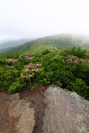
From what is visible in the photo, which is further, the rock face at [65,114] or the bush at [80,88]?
the bush at [80,88]

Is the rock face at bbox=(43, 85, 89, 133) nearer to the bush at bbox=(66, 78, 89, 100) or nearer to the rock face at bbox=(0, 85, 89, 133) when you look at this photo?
the rock face at bbox=(0, 85, 89, 133)

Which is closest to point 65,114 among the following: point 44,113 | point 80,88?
point 44,113

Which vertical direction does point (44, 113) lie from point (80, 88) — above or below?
above

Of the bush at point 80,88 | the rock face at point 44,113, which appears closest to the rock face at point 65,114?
the rock face at point 44,113

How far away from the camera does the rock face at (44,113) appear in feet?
7.62

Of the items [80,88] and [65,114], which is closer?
[65,114]

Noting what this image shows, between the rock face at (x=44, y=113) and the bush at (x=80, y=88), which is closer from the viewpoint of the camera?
the rock face at (x=44, y=113)

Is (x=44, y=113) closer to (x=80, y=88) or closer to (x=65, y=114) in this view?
(x=65, y=114)

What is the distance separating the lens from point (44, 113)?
9.24ft

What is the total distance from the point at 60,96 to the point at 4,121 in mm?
2408

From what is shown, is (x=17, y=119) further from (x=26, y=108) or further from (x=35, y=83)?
(x=35, y=83)

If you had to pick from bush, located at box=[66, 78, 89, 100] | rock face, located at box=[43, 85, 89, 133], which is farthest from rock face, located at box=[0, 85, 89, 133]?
bush, located at box=[66, 78, 89, 100]

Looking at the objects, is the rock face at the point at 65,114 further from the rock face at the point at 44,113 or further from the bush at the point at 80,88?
the bush at the point at 80,88

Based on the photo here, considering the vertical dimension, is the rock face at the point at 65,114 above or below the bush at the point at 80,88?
above
